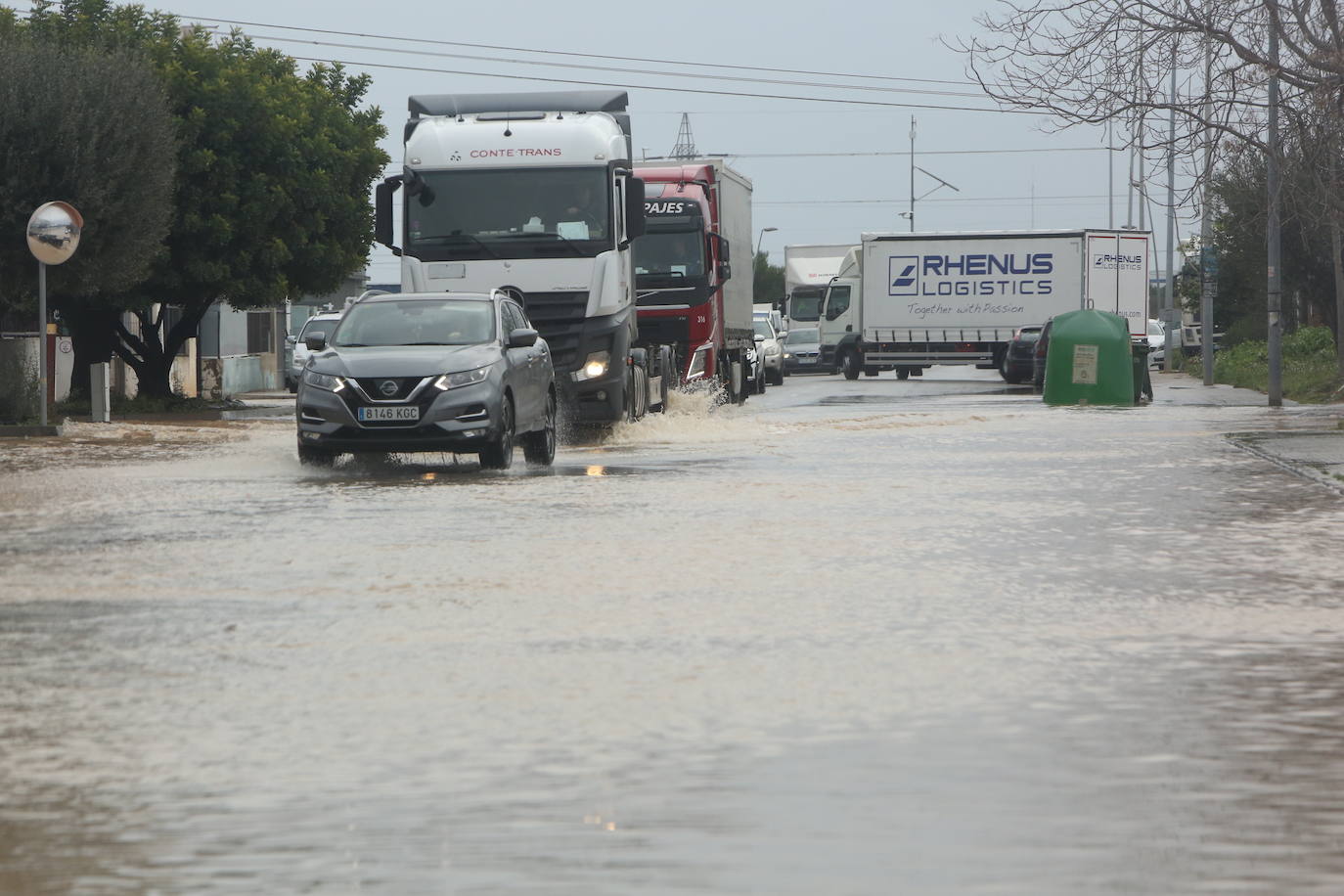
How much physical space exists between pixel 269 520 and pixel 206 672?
21.4ft

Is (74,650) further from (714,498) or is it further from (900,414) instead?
(900,414)

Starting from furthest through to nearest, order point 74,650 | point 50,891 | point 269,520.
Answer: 1. point 269,520
2. point 74,650
3. point 50,891

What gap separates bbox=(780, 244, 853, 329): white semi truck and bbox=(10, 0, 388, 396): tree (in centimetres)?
3025

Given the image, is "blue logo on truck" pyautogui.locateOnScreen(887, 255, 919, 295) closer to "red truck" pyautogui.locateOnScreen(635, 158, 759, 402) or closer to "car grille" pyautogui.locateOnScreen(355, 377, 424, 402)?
"red truck" pyautogui.locateOnScreen(635, 158, 759, 402)

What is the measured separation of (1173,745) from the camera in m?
6.91

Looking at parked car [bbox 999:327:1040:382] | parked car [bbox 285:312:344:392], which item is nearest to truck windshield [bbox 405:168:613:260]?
parked car [bbox 285:312:344:392]

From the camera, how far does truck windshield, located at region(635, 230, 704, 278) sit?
101ft

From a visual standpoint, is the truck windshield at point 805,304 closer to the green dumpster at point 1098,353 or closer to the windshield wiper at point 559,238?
the green dumpster at point 1098,353

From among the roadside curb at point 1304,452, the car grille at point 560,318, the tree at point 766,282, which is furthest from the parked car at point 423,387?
the tree at point 766,282

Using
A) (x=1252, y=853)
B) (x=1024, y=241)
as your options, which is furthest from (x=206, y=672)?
(x=1024, y=241)

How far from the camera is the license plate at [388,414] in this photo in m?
19.1

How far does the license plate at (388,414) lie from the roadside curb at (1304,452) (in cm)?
760

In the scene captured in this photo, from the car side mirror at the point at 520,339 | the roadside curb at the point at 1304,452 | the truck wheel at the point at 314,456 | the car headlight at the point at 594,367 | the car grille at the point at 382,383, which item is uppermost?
the car side mirror at the point at 520,339

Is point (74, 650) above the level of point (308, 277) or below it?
below
